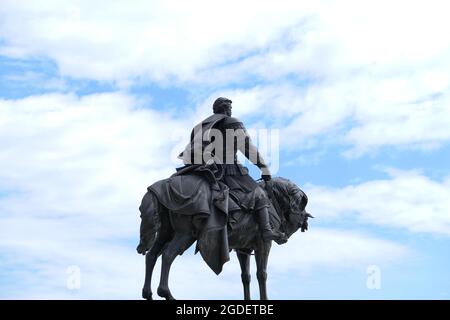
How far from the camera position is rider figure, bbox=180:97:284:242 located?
17.0 meters

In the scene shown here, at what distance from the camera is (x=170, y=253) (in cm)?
1630

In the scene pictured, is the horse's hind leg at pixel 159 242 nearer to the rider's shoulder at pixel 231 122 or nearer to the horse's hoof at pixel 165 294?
the horse's hoof at pixel 165 294

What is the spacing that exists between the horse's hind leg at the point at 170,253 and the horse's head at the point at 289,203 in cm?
194

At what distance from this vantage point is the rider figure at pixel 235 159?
16984 millimetres

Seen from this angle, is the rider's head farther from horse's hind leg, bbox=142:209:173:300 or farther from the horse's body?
horse's hind leg, bbox=142:209:173:300

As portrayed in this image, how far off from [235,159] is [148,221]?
188cm

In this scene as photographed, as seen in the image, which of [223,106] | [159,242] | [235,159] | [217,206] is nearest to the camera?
[217,206]

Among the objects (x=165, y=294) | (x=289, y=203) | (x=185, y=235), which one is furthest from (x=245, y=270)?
(x=165, y=294)

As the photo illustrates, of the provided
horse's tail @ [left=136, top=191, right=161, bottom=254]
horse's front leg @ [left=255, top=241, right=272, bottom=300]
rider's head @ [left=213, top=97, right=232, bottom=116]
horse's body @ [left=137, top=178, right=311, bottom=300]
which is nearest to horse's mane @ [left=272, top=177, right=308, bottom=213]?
horse's body @ [left=137, top=178, right=311, bottom=300]

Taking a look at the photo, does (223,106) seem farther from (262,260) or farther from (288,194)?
(262,260)
